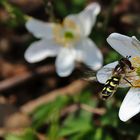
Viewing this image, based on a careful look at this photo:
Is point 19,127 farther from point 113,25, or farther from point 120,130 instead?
point 113,25

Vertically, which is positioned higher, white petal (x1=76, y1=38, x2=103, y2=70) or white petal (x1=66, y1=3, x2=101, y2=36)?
white petal (x1=66, y1=3, x2=101, y2=36)

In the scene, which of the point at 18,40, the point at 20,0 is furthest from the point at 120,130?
the point at 20,0

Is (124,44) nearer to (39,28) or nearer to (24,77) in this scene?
(39,28)

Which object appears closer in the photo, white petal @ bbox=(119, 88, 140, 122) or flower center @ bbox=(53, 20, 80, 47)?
white petal @ bbox=(119, 88, 140, 122)

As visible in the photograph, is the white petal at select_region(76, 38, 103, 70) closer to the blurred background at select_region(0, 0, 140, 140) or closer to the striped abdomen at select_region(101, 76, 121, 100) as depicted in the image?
the blurred background at select_region(0, 0, 140, 140)

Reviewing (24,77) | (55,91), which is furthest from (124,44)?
(24,77)

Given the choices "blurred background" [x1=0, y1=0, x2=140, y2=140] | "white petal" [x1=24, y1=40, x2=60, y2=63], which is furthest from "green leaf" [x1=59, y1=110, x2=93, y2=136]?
"white petal" [x1=24, y1=40, x2=60, y2=63]
